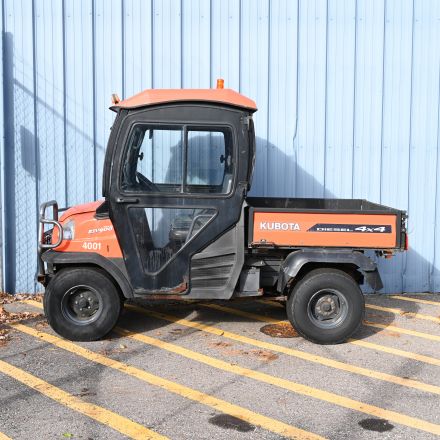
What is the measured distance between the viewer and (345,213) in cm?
615

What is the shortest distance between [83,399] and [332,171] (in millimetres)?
4879

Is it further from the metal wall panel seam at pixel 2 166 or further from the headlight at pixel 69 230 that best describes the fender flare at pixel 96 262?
the metal wall panel seam at pixel 2 166

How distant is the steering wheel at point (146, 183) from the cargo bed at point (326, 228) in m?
0.94

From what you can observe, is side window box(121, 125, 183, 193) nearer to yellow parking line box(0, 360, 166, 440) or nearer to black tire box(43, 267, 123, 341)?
black tire box(43, 267, 123, 341)

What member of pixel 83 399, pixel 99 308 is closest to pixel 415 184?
pixel 99 308

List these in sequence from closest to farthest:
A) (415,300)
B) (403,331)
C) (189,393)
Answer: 1. (189,393)
2. (403,331)
3. (415,300)

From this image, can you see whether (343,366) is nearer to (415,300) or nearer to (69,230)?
(69,230)

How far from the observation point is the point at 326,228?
619 cm

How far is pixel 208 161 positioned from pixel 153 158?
535mm

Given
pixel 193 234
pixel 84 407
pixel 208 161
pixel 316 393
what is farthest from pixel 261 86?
pixel 84 407

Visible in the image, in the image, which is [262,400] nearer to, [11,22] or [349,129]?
[349,129]

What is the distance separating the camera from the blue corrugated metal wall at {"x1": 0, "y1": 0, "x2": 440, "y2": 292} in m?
8.30

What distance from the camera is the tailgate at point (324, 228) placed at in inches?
243

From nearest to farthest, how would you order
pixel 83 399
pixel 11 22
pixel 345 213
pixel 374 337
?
pixel 83 399 → pixel 345 213 → pixel 374 337 → pixel 11 22
